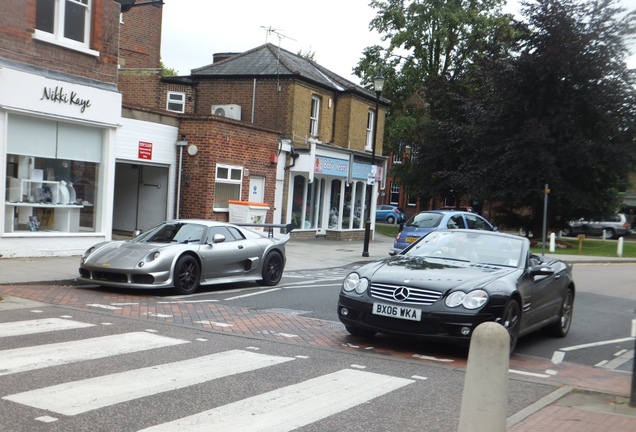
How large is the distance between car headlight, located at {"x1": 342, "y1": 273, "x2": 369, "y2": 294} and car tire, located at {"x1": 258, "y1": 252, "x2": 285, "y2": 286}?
17.8 ft

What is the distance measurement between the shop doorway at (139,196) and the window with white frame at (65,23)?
5.91 metres

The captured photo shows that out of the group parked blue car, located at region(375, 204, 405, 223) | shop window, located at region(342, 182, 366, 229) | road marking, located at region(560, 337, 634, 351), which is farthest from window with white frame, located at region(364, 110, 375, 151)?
parked blue car, located at region(375, 204, 405, 223)

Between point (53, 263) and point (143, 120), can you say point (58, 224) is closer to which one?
point (53, 263)

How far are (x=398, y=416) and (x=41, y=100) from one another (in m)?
12.7

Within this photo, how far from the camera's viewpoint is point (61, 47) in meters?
16.0

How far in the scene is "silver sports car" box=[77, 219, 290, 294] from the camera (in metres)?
11.5

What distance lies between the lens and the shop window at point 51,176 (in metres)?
15.3

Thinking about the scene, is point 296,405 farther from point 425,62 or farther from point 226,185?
point 425,62

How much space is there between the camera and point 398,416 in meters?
5.39

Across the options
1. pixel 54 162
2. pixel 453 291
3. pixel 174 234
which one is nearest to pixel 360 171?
pixel 54 162

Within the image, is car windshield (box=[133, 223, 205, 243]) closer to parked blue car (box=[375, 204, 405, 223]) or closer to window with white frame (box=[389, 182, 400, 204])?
parked blue car (box=[375, 204, 405, 223])

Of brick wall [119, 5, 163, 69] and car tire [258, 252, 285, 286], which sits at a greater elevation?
brick wall [119, 5, 163, 69]

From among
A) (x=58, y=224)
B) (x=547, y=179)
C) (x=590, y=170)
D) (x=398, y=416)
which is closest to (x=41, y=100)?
(x=58, y=224)

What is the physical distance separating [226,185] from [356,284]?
15.4m
